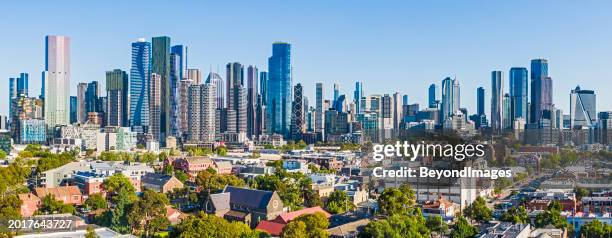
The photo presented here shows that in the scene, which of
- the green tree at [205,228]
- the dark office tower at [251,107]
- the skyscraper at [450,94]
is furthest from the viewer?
the skyscraper at [450,94]

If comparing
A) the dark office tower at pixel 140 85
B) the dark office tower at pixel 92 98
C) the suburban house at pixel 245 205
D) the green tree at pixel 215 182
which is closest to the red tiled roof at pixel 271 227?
the suburban house at pixel 245 205

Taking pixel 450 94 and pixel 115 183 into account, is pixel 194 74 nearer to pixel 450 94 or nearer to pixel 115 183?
pixel 450 94

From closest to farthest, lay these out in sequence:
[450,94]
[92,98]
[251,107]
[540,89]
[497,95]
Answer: [251,107]
[540,89]
[497,95]
[92,98]
[450,94]

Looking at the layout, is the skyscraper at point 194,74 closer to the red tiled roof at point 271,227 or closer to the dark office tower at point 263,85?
the dark office tower at point 263,85

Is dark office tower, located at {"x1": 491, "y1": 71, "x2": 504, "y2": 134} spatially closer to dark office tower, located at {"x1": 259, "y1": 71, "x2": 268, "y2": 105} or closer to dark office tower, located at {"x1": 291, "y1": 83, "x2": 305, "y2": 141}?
dark office tower, located at {"x1": 291, "y1": 83, "x2": 305, "y2": 141}

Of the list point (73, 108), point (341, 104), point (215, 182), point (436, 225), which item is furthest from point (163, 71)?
point (436, 225)

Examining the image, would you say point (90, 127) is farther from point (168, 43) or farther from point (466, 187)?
point (466, 187)

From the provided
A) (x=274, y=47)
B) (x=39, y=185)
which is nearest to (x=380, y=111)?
(x=274, y=47)

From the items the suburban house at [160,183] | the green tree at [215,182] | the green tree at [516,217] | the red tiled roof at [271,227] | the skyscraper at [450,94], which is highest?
the skyscraper at [450,94]

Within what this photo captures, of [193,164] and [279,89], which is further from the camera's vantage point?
[279,89]
